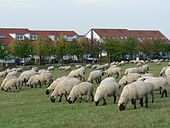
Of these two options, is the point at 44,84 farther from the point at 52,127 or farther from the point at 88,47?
the point at 88,47

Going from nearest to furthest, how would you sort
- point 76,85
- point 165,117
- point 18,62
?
point 165,117 < point 76,85 < point 18,62

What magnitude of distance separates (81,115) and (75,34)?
332 feet

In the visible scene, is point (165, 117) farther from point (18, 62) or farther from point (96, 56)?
point (96, 56)

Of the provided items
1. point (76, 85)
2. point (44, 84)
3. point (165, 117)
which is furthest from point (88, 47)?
point (165, 117)

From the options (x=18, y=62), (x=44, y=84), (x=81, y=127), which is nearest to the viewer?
(x=81, y=127)

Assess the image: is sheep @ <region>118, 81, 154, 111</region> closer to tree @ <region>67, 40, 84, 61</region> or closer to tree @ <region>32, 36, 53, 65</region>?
tree @ <region>32, 36, 53, 65</region>

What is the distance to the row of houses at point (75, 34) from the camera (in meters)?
101

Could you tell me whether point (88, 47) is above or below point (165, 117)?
above

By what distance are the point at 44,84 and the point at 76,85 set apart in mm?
11933

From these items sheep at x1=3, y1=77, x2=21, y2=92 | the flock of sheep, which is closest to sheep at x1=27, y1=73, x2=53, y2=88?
the flock of sheep

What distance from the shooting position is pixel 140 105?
1784 cm

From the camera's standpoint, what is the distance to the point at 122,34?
132 m

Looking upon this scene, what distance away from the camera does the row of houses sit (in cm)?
10111

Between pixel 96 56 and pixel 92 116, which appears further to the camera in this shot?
pixel 96 56
